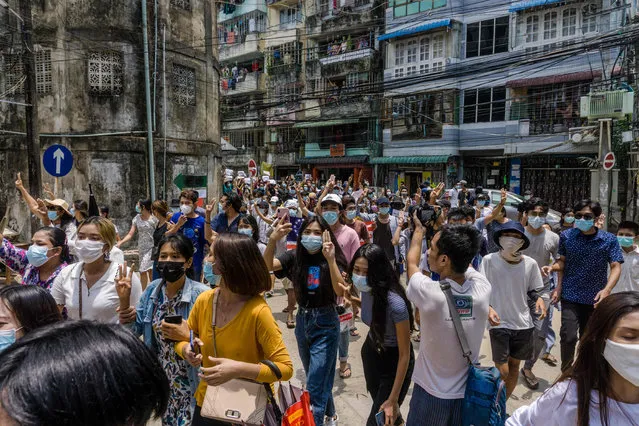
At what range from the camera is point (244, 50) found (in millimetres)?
35875

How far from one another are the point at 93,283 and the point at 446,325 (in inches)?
91.2

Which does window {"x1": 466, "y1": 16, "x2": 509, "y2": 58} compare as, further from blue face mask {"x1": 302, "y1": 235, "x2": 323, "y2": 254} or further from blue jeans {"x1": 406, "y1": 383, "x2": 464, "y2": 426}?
blue jeans {"x1": 406, "y1": 383, "x2": 464, "y2": 426}

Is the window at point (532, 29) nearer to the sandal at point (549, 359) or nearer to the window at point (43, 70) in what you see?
the window at point (43, 70)

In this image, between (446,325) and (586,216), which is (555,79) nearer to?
(586,216)

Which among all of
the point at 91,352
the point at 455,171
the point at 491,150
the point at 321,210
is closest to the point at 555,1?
the point at 491,150

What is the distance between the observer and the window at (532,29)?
21609 mm

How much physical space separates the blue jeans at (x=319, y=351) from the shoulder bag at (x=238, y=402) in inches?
43.9

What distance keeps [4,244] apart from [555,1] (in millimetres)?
23421

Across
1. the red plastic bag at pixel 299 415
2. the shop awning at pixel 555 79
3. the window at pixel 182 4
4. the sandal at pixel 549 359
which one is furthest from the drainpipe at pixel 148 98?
the shop awning at pixel 555 79

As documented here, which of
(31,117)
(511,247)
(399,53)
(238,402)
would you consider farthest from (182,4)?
(399,53)

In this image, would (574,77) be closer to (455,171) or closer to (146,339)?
(455,171)

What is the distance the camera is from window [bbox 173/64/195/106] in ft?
43.5

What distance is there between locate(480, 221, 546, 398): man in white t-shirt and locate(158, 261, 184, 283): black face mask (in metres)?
2.43

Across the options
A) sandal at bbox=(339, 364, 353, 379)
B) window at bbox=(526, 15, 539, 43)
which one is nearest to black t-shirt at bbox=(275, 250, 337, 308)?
sandal at bbox=(339, 364, 353, 379)
